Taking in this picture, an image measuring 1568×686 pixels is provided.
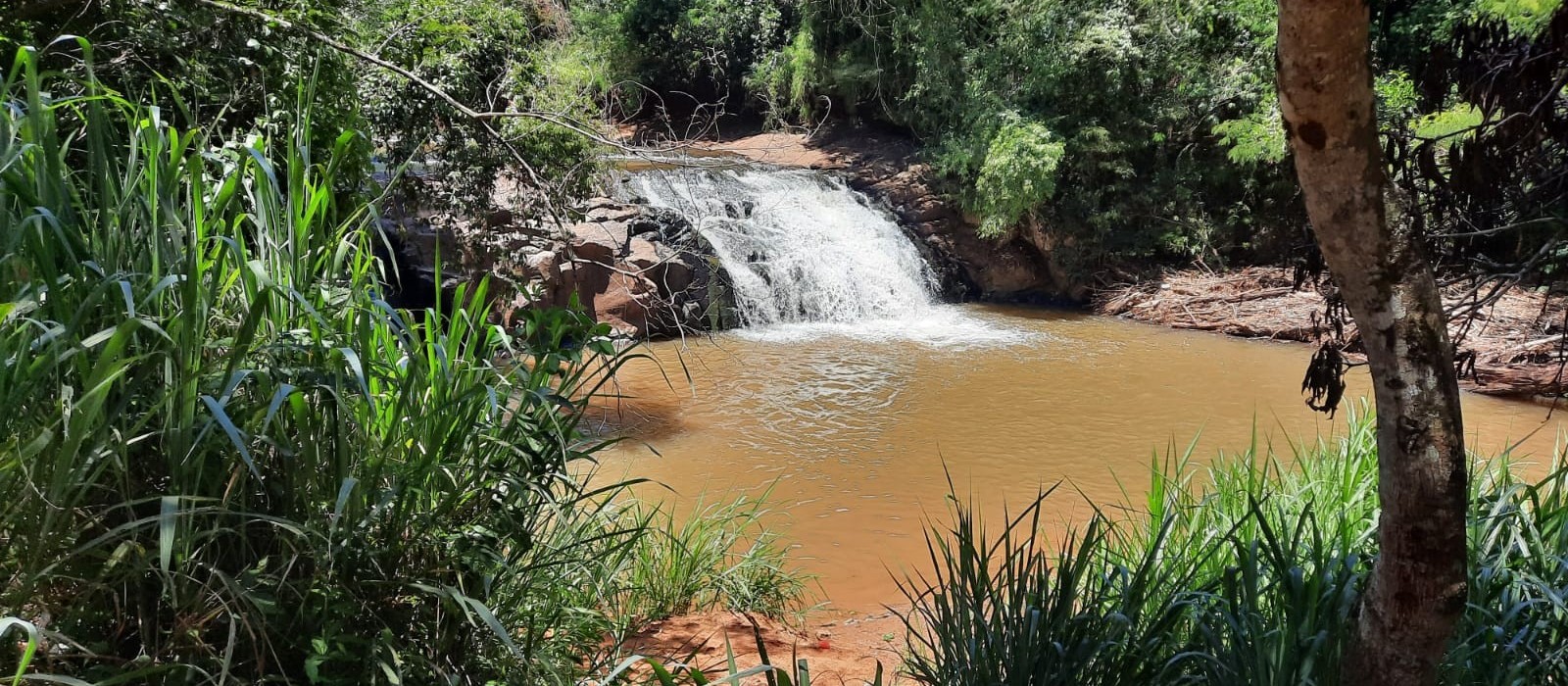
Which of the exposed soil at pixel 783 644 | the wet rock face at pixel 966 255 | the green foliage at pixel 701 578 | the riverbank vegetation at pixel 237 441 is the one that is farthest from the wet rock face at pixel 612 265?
the riverbank vegetation at pixel 237 441

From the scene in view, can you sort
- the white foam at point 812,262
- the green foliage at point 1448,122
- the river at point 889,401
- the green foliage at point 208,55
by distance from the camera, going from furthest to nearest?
1. the white foam at point 812,262
2. the river at point 889,401
3. the green foliage at point 1448,122
4. the green foliage at point 208,55

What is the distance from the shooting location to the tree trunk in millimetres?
1721

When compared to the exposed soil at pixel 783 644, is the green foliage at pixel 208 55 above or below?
above

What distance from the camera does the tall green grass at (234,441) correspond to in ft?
4.99

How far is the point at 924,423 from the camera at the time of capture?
7.22 meters

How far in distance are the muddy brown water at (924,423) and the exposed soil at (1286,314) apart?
0.28m

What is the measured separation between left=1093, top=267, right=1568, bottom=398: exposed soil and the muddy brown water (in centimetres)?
28

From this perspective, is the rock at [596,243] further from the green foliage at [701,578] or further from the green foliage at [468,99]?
the green foliage at [701,578]

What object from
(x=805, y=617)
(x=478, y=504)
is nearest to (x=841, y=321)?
(x=805, y=617)

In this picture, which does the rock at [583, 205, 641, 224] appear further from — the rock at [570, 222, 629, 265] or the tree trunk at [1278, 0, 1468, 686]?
the tree trunk at [1278, 0, 1468, 686]

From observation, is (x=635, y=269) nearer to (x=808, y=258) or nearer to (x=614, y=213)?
(x=614, y=213)

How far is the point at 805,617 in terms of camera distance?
12.7 ft

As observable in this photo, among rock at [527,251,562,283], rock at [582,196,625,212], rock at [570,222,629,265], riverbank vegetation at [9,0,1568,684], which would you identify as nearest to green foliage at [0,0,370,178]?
riverbank vegetation at [9,0,1568,684]

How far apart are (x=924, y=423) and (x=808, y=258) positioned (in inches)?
182
